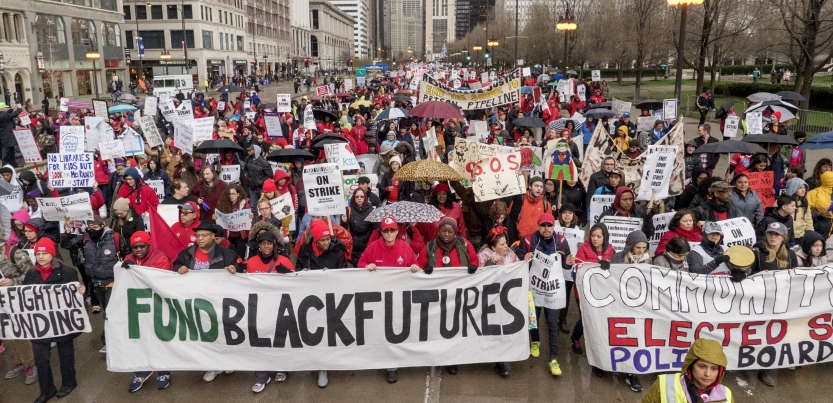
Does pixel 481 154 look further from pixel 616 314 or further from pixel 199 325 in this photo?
pixel 199 325

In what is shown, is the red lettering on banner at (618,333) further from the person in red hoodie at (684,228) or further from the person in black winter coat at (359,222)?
the person in black winter coat at (359,222)

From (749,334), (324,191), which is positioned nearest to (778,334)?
(749,334)

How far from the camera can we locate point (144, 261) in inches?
231

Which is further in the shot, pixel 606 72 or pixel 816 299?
pixel 606 72

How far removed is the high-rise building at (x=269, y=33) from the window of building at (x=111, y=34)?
27.1 metres

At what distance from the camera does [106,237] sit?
21.3ft

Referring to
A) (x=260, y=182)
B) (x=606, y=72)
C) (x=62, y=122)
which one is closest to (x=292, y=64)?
(x=606, y=72)

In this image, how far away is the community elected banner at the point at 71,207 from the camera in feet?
23.1

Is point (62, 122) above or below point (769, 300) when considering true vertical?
above

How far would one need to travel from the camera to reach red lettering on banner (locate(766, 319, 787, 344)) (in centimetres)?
564

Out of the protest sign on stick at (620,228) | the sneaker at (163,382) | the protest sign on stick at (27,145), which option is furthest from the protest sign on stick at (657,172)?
the protest sign on stick at (27,145)

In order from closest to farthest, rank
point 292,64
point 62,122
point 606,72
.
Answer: point 62,122
point 606,72
point 292,64

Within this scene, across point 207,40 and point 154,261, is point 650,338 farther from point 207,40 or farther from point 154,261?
point 207,40

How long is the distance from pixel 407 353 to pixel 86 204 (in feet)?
14.2
